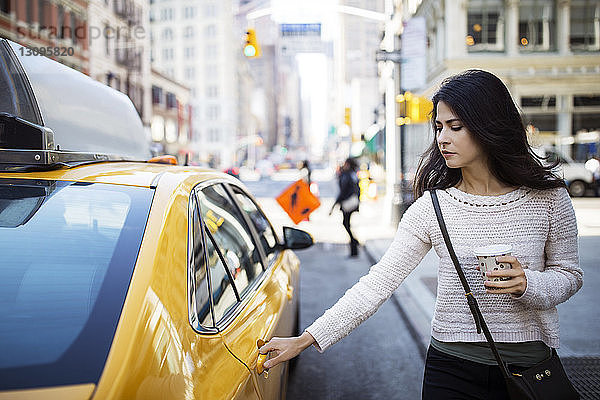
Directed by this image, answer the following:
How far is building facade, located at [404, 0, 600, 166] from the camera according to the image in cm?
856

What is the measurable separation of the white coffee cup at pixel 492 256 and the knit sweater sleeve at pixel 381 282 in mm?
393

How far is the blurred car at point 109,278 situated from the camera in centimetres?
155

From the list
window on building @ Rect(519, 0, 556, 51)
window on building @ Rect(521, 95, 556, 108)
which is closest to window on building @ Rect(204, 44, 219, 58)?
window on building @ Rect(521, 95, 556, 108)

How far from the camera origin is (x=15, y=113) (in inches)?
98.2

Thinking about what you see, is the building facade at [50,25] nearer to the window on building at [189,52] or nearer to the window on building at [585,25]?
the window on building at [585,25]

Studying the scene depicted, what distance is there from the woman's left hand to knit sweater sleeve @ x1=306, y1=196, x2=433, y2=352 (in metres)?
0.41

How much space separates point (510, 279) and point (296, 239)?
248cm

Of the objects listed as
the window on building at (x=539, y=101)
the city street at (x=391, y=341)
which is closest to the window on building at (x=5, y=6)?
the city street at (x=391, y=341)

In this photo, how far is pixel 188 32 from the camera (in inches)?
3597

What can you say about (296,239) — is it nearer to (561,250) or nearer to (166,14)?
(561,250)

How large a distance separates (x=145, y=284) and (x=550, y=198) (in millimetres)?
1507

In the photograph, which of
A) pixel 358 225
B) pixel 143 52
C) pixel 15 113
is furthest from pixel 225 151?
pixel 15 113

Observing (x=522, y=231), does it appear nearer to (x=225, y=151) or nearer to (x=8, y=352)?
(x=8, y=352)

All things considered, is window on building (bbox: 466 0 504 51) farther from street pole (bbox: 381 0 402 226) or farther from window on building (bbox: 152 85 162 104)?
window on building (bbox: 152 85 162 104)
